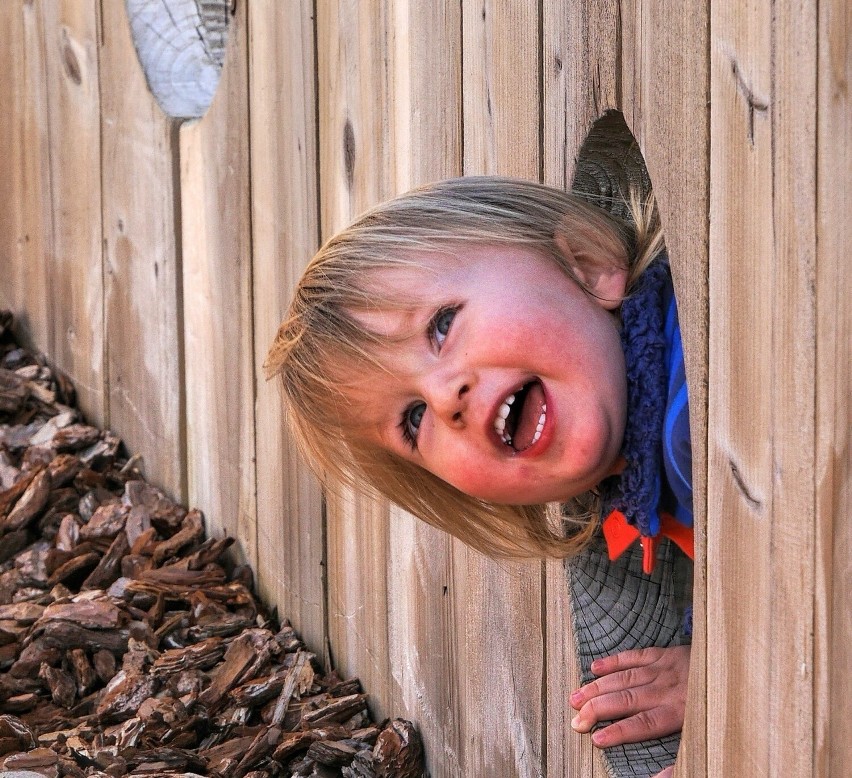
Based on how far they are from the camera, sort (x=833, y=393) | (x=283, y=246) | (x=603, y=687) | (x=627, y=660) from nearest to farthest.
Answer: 1. (x=833, y=393)
2. (x=603, y=687)
3. (x=627, y=660)
4. (x=283, y=246)

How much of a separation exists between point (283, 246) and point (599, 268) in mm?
1044

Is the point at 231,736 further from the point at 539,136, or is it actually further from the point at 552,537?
the point at 539,136

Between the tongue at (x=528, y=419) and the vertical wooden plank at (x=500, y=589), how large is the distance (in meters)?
0.35

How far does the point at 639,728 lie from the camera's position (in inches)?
67.8

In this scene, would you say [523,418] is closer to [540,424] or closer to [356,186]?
[540,424]

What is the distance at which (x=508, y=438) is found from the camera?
1509 mm

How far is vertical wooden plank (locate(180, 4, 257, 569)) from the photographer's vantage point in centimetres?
274

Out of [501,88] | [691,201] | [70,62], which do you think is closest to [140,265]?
[70,62]

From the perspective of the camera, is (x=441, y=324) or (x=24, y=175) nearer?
(x=441, y=324)

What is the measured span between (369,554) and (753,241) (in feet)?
4.64

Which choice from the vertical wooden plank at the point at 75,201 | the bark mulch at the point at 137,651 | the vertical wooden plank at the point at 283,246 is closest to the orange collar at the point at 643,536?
the bark mulch at the point at 137,651

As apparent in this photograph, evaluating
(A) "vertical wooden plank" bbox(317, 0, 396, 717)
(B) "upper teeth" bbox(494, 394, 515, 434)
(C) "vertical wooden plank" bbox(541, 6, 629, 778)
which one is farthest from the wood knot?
(B) "upper teeth" bbox(494, 394, 515, 434)

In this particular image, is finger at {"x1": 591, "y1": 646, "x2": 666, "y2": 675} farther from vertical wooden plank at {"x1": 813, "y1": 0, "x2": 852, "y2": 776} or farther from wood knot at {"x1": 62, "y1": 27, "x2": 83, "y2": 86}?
wood knot at {"x1": 62, "y1": 27, "x2": 83, "y2": 86}

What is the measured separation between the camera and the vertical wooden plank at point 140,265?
3111mm
